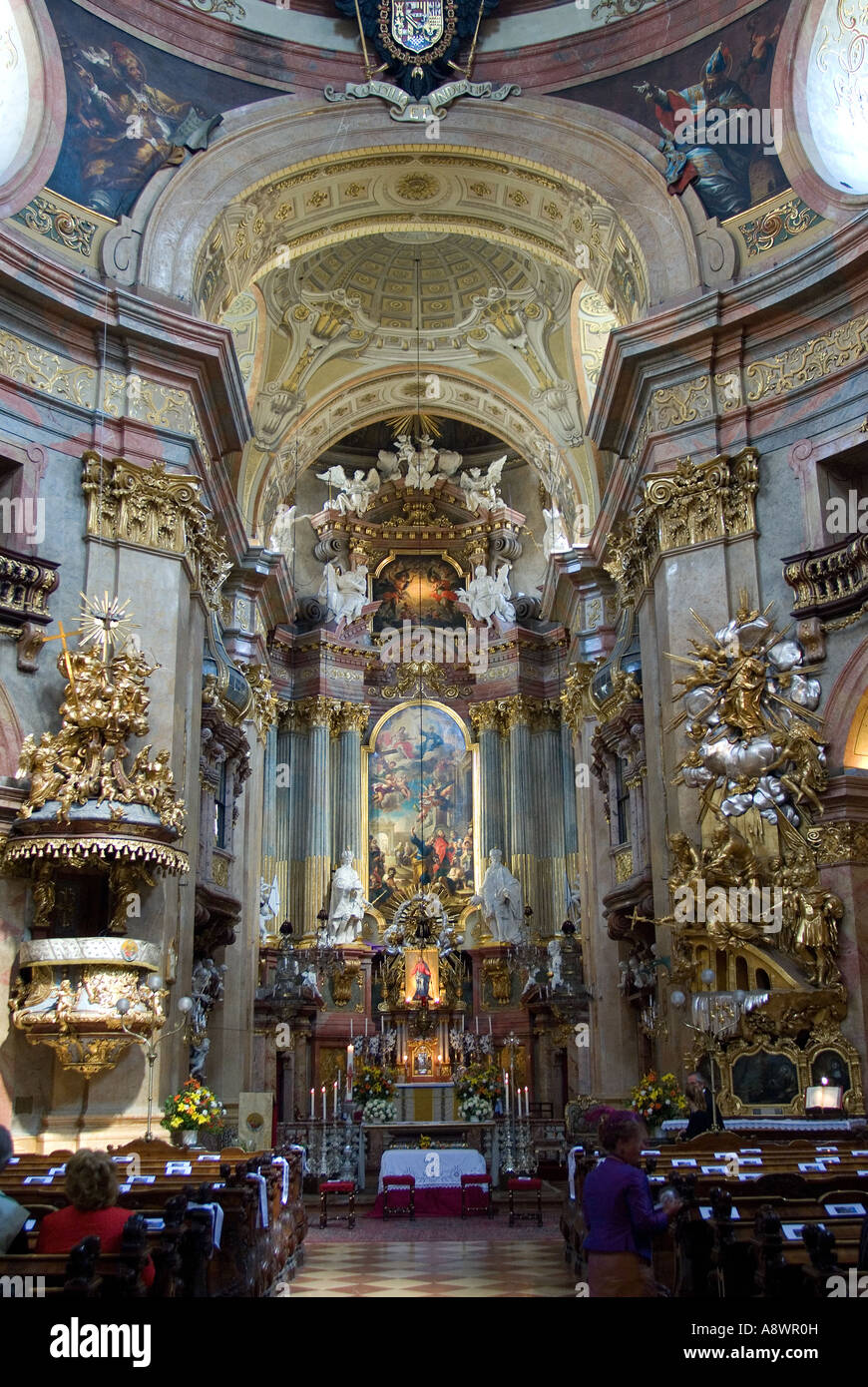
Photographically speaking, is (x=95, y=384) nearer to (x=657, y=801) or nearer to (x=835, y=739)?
(x=657, y=801)

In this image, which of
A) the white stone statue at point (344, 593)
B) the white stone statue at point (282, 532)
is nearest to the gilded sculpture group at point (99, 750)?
the white stone statue at point (282, 532)

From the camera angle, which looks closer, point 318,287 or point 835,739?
point 835,739

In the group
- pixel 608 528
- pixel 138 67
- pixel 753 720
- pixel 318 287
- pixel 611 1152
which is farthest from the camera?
pixel 318 287

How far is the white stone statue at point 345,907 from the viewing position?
88.9ft

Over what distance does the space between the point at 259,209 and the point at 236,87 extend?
Answer: 163cm

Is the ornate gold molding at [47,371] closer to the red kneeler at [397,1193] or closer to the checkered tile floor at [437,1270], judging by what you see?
the checkered tile floor at [437,1270]

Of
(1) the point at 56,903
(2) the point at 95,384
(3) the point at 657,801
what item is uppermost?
(2) the point at 95,384

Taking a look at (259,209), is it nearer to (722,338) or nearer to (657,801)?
(722,338)

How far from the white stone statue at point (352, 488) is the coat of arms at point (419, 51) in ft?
36.1

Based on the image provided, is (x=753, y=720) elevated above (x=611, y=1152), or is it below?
above

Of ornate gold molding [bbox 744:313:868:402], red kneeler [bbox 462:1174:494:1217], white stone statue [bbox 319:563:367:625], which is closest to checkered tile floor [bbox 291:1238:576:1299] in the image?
red kneeler [bbox 462:1174:494:1217]

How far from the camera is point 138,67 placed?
17125mm

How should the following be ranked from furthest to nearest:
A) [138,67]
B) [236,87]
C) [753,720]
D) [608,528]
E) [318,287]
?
[318,287] < [608,528] < [236,87] < [138,67] < [753,720]

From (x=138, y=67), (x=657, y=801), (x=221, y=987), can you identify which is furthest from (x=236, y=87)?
(x=221, y=987)
